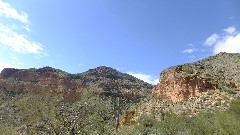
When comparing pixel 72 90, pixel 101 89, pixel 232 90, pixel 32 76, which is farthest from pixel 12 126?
pixel 32 76

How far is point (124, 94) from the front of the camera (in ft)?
347

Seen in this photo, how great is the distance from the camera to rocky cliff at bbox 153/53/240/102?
1885 inches

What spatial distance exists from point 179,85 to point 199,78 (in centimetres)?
355

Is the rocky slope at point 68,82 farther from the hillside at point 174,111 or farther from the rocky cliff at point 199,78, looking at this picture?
the rocky cliff at point 199,78

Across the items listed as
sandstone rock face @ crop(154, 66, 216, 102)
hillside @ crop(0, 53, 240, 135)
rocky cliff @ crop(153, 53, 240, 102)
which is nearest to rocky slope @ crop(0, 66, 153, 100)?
hillside @ crop(0, 53, 240, 135)

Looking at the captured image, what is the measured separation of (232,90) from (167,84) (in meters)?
12.2

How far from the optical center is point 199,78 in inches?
1917

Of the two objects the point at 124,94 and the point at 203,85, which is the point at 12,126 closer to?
the point at 124,94

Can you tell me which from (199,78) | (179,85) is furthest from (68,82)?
(199,78)

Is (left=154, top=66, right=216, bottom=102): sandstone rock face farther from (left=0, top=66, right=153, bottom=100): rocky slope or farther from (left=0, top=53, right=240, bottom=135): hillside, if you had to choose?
(left=0, top=66, right=153, bottom=100): rocky slope

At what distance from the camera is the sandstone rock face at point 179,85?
48.3 metres

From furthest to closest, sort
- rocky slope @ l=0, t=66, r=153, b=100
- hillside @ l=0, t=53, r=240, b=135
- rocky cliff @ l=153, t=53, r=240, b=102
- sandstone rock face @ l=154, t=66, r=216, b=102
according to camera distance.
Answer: rocky slope @ l=0, t=66, r=153, b=100
sandstone rock face @ l=154, t=66, r=216, b=102
rocky cliff @ l=153, t=53, r=240, b=102
hillside @ l=0, t=53, r=240, b=135

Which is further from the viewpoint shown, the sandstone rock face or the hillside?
the sandstone rock face

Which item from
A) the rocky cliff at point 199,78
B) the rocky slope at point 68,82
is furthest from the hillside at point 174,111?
the rocky slope at point 68,82
